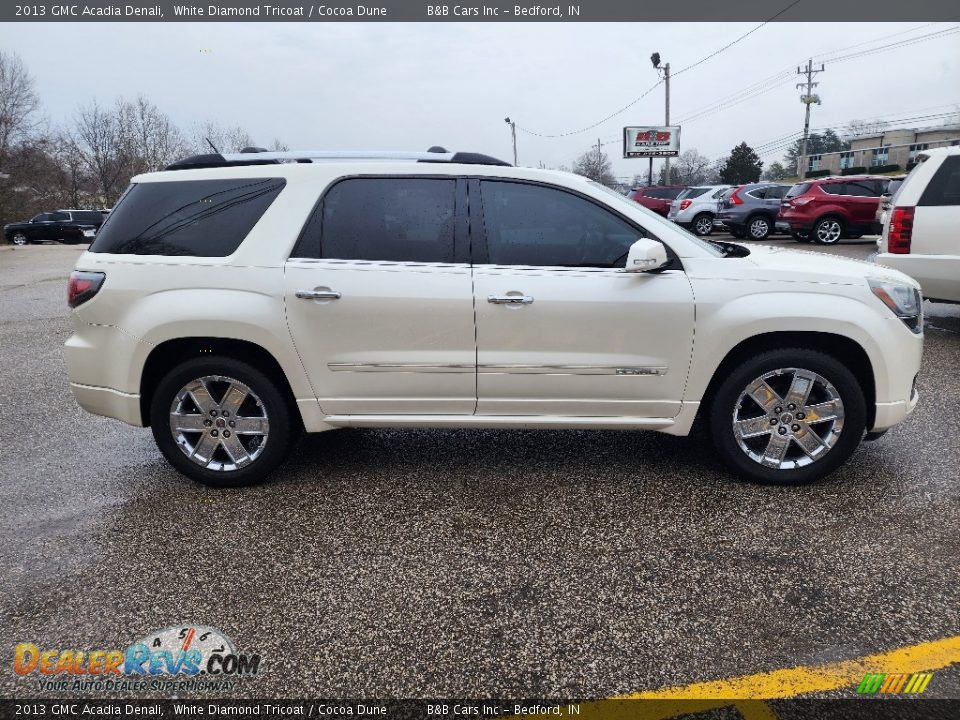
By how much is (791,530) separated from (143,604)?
9.88 ft

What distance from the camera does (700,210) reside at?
21.8 meters

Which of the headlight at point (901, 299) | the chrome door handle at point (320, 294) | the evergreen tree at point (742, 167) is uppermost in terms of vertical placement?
the evergreen tree at point (742, 167)

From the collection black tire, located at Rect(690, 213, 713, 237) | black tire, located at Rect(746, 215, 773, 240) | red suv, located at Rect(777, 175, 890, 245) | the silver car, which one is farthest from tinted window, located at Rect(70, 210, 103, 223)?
red suv, located at Rect(777, 175, 890, 245)

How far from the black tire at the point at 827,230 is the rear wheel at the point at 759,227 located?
2800 millimetres

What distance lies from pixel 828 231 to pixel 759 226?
10.4 feet

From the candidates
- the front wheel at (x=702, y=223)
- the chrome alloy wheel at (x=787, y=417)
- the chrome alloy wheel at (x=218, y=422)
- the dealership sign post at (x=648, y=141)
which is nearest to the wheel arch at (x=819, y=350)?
the chrome alloy wheel at (x=787, y=417)

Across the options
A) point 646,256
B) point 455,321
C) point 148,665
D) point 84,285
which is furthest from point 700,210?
point 148,665

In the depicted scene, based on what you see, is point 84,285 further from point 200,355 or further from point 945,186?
point 945,186

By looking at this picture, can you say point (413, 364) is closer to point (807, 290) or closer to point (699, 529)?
point (699, 529)

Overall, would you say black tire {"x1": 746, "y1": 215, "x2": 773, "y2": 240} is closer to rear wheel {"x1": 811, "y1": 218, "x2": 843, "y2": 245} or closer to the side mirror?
rear wheel {"x1": 811, "y1": 218, "x2": 843, "y2": 245}

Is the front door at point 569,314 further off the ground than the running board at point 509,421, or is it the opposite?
the front door at point 569,314

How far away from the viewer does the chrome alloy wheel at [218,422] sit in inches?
149

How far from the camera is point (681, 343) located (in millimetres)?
3609

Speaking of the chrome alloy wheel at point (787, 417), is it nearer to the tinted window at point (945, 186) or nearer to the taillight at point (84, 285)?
the taillight at point (84, 285)
